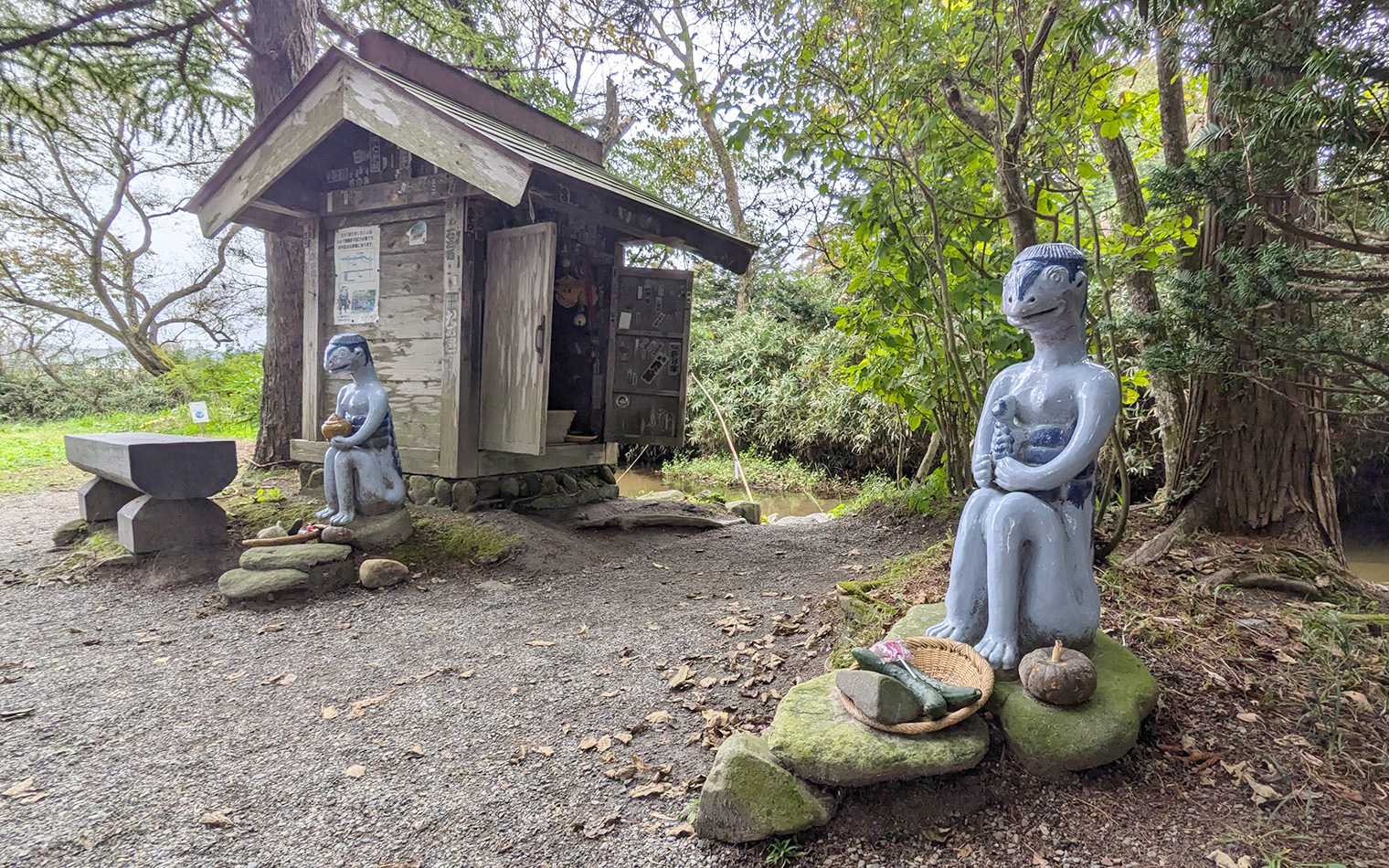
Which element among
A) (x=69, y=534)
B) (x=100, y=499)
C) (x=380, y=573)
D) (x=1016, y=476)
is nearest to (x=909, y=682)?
(x=1016, y=476)

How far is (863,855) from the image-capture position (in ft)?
5.34

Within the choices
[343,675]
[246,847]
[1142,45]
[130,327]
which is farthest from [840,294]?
[130,327]

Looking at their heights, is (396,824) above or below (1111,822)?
below

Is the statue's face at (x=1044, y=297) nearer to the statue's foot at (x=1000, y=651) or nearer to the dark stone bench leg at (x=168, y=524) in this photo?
the statue's foot at (x=1000, y=651)

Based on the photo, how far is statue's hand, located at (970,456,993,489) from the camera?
84.4 inches

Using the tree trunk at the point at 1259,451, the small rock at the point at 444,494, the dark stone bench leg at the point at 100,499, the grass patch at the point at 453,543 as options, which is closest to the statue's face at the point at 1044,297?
the tree trunk at the point at 1259,451

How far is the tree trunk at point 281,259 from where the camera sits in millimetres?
6547

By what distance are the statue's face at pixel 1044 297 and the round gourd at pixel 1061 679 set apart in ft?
3.39

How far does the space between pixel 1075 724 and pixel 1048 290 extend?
130cm

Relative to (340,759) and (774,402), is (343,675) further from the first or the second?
(774,402)

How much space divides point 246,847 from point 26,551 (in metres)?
4.80

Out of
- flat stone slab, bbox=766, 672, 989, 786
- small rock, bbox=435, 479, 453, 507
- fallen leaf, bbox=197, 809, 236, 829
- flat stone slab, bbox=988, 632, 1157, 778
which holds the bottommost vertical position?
fallen leaf, bbox=197, 809, 236, 829

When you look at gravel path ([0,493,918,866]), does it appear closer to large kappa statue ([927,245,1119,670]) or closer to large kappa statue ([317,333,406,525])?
large kappa statue ([317,333,406,525])

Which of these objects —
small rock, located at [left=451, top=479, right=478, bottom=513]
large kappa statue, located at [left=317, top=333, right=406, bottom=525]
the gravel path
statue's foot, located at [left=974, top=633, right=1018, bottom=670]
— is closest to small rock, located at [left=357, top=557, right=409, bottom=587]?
the gravel path
